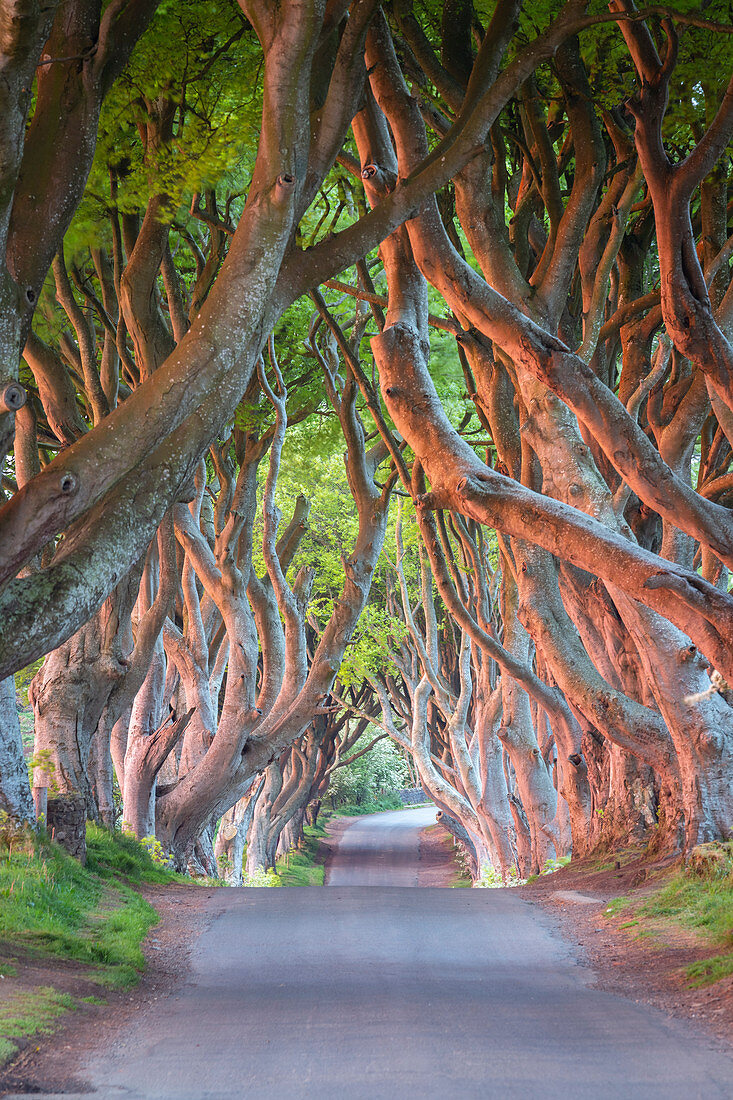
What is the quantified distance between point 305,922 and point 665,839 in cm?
375

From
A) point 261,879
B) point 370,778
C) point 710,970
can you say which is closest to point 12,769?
point 710,970

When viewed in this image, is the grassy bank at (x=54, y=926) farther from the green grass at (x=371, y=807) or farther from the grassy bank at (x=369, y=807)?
the green grass at (x=371, y=807)

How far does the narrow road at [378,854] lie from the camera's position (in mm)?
24000

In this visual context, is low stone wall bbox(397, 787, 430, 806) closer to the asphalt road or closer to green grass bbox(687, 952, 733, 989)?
the asphalt road

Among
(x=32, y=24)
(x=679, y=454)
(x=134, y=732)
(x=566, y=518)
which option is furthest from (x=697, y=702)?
(x=134, y=732)

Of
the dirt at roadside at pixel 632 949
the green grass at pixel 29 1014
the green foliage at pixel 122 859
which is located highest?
the green foliage at pixel 122 859

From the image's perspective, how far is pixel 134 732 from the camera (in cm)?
1291

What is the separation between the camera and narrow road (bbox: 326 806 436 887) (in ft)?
78.7

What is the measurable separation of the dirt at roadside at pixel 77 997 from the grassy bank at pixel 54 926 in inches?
1.3

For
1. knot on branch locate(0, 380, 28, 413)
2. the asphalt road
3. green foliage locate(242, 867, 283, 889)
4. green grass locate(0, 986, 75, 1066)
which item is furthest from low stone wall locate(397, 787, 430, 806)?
knot on branch locate(0, 380, 28, 413)

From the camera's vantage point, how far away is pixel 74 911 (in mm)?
7293

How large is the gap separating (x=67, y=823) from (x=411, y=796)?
5496 centimetres

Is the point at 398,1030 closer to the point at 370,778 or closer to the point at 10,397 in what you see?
the point at 10,397

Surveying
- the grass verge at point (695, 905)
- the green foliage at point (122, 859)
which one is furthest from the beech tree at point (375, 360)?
the grass verge at point (695, 905)
